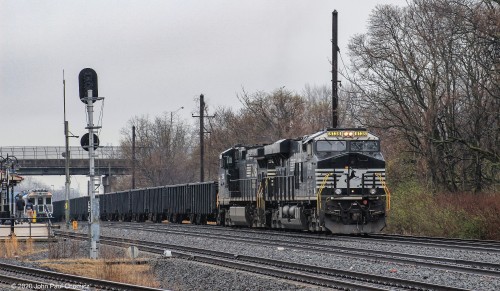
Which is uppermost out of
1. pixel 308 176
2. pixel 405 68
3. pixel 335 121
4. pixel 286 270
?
pixel 405 68

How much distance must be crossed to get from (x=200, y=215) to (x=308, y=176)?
19341 millimetres

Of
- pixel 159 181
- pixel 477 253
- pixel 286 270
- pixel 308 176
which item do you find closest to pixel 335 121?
pixel 308 176

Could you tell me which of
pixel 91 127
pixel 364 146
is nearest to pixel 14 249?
pixel 91 127

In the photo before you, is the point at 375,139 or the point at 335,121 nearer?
the point at 375,139

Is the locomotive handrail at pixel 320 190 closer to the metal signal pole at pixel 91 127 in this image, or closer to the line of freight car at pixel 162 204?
the metal signal pole at pixel 91 127

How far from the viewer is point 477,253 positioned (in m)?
20.9

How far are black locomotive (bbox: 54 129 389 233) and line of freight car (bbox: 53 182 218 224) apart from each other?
5638 millimetres

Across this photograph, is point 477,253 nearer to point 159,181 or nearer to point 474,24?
point 474,24

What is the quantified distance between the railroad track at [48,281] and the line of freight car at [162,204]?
729 inches

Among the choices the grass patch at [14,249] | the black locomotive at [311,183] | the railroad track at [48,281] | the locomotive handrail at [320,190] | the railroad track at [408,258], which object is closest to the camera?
the railroad track at [48,281]

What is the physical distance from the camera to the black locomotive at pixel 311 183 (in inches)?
1142

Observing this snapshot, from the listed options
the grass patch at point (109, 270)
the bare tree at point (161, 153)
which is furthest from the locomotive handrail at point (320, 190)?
the bare tree at point (161, 153)

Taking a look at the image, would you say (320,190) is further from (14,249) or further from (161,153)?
(161,153)

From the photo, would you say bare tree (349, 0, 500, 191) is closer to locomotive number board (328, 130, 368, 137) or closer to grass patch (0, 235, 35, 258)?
locomotive number board (328, 130, 368, 137)
